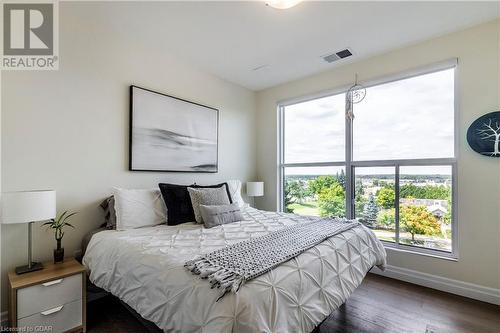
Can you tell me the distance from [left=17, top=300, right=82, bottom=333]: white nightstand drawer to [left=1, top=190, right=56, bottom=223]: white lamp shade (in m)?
0.66

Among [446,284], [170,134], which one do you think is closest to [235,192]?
[170,134]

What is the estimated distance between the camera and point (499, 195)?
2373 millimetres

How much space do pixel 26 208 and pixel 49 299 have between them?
673 mm

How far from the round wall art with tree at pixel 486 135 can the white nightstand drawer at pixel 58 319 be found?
155 inches

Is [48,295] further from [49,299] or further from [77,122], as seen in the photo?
[77,122]

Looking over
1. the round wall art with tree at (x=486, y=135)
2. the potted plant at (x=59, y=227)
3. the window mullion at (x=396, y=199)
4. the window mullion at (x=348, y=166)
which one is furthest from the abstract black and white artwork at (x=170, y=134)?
the round wall art with tree at (x=486, y=135)

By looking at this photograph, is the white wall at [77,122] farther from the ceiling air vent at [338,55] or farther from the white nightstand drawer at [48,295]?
the ceiling air vent at [338,55]

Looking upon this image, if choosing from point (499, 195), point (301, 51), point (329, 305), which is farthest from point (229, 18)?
point (499, 195)

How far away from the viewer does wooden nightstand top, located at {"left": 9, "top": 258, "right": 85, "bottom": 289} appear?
5.39ft

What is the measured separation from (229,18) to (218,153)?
6.28 feet

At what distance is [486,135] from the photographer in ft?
7.91

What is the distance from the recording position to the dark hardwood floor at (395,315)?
1.94 meters

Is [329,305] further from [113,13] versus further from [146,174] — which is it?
[113,13]

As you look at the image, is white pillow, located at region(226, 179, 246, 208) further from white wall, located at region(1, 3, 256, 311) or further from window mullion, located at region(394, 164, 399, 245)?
window mullion, located at region(394, 164, 399, 245)
